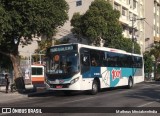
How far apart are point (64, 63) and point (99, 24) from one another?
60.0 ft

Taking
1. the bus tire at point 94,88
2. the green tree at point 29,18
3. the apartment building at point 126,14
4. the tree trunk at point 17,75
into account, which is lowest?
the bus tire at point 94,88

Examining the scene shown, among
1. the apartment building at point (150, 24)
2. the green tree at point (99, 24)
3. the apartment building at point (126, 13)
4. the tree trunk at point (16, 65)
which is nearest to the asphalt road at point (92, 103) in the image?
the tree trunk at point (16, 65)

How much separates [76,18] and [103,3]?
3739 millimetres

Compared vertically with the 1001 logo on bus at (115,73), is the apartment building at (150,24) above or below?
above

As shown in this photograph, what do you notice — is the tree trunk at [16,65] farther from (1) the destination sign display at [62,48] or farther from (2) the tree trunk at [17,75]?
(1) the destination sign display at [62,48]

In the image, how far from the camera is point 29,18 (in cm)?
2530

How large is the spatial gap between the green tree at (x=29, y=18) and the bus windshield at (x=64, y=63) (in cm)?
278

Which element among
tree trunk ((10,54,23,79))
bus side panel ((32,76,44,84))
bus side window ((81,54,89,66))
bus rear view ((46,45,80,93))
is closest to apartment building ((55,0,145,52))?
bus side panel ((32,76,44,84))

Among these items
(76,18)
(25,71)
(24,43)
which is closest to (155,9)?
(76,18)

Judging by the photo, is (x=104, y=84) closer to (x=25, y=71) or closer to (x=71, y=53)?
(x=71, y=53)

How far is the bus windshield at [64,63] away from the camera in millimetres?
24125

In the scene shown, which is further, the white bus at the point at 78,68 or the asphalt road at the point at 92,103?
the white bus at the point at 78,68

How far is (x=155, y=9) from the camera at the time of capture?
8931cm

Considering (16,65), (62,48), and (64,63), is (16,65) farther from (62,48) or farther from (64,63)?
(64,63)
